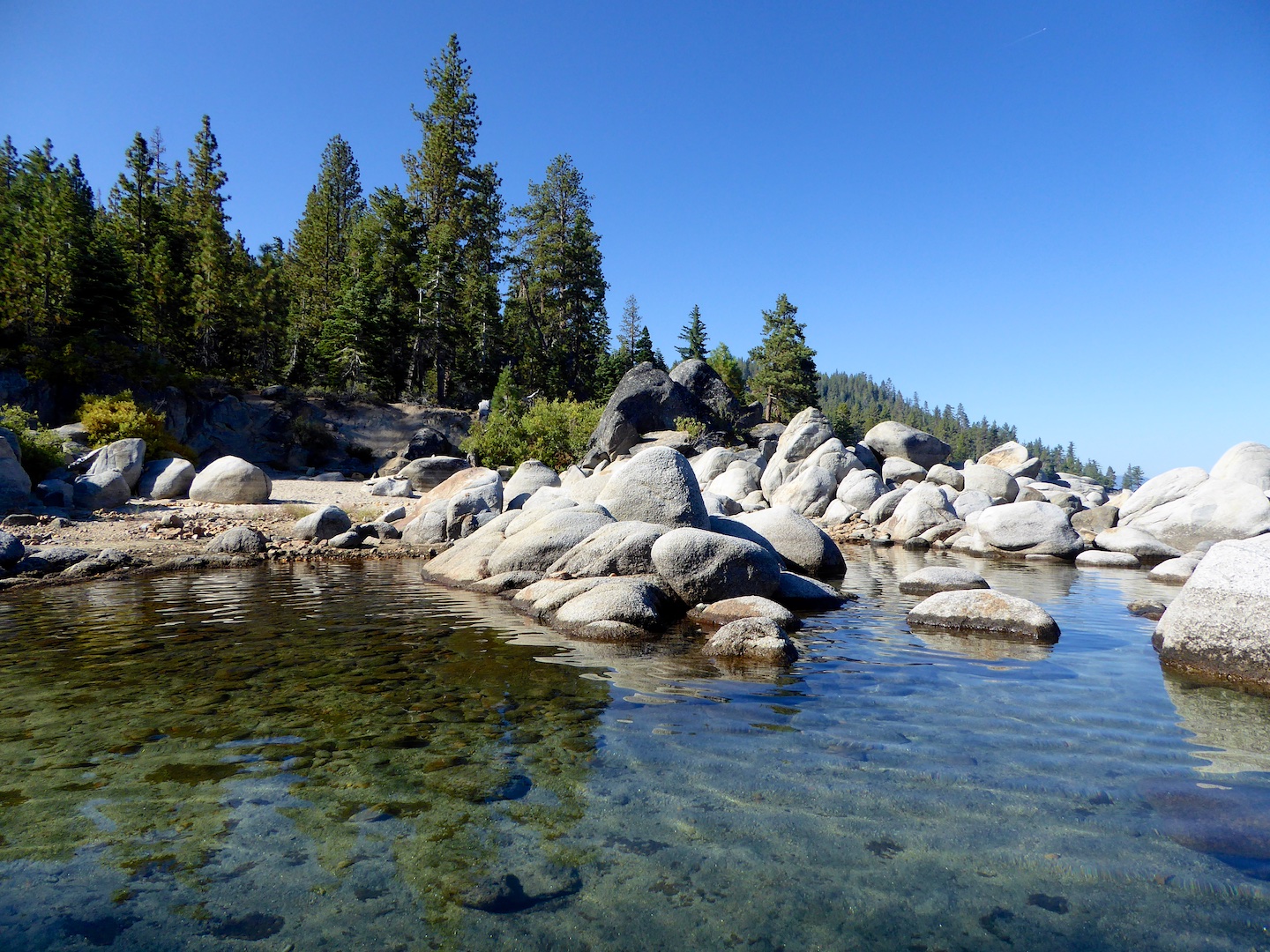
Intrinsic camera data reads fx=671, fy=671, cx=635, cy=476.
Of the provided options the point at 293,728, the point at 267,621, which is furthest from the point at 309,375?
the point at 293,728

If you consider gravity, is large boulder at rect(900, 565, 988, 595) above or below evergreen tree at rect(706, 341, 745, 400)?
below

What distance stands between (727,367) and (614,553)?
176ft

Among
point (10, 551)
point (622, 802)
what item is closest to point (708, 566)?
point (622, 802)

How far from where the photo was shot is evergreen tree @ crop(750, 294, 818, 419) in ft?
163

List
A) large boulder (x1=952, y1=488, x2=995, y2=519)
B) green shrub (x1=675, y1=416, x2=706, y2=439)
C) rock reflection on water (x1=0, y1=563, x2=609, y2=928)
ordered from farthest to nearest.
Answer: green shrub (x1=675, y1=416, x2=706, y2=439), large boulder (x1=952, y1=488, x2=995, y2=519), rock reflection on water (x1=0, y1=563, x2=609, y2=928)

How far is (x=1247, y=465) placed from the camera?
18.9 metres

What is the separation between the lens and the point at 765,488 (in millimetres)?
28328

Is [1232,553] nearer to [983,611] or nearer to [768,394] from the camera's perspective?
[983,611]

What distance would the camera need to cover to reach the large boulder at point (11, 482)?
15.2 m

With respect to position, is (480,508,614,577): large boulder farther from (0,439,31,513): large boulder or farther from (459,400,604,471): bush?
(459,400,604,471): bush

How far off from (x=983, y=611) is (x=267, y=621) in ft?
29.3

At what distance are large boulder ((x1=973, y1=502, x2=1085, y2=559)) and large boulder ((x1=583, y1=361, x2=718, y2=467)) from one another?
1836cm

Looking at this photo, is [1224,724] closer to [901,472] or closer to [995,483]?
[995,483]

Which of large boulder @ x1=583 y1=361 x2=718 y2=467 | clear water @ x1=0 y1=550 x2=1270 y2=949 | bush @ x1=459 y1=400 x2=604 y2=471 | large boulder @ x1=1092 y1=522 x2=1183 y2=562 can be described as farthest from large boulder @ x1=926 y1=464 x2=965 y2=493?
clear water @ x1=0 y1=550 x2=1270 y2=949
